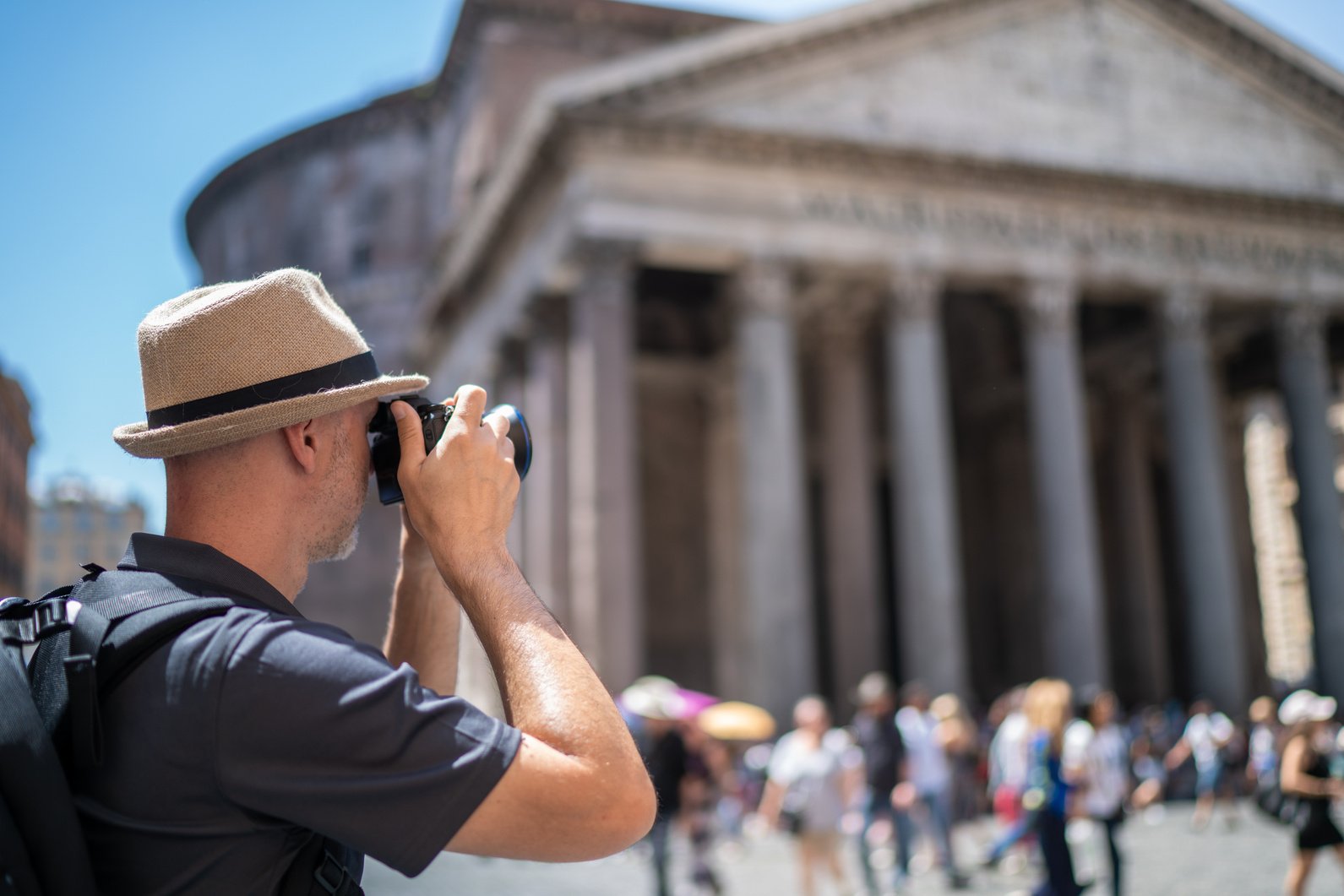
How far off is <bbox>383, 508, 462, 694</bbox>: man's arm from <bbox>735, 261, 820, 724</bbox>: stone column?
16.5m

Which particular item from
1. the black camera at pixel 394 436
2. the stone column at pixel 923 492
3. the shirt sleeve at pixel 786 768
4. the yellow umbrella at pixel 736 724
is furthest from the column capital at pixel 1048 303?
the black camera at pixel 394 436

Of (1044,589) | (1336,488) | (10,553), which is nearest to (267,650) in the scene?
(1044,589)

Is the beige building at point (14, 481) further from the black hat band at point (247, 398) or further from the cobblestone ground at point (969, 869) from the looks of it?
the black hat band at point (247, 398)

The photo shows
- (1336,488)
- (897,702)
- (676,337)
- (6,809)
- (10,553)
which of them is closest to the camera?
(6,809)

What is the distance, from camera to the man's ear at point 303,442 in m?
1.59

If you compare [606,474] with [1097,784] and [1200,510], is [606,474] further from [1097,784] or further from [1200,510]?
[1097,784]

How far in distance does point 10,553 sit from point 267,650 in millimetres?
45724

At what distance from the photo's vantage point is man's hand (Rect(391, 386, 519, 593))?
1573 mm

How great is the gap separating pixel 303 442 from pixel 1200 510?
22.0 meters

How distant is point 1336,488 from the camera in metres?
22.0

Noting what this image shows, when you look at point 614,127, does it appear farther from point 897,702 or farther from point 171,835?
point 171,835

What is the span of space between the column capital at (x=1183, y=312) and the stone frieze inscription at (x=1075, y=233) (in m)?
0.53

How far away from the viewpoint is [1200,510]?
847 inches

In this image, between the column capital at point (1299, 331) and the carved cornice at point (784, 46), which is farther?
the column capital at point (1299, 331)
